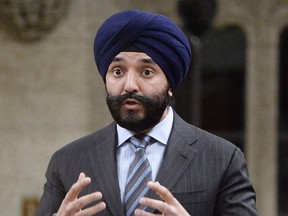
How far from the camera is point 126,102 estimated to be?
416cm

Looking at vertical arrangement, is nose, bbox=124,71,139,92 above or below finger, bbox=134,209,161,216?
above

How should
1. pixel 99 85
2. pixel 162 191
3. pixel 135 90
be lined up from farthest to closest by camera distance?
1. pixel 99 85
2. pixel 135 90
3. pixel 162 191

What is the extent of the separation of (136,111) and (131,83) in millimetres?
96

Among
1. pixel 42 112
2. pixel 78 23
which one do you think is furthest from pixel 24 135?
pixel 78 23

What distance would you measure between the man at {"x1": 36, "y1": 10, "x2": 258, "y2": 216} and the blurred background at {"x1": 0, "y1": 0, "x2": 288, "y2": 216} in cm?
537

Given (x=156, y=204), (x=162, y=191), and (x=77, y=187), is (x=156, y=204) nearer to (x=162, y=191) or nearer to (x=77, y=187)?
(x=162, y=191)

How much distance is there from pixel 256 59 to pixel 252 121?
52cm

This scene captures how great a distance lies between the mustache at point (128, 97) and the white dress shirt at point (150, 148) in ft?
0.49

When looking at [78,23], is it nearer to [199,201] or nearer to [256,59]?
[256,59]

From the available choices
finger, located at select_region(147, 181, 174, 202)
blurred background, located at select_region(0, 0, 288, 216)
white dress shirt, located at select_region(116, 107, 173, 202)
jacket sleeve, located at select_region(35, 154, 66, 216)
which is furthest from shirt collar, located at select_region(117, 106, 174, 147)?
blurred background, located at select_region(0, 0, 288, 216)

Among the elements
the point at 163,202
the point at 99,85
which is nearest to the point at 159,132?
the point at 163,202

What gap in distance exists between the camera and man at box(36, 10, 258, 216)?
4.20 m

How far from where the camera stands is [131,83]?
4.15 metres

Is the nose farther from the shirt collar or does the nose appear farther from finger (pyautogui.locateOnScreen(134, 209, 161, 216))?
finger (pyautogui.locateOnScreen(134, 209, 161, 216))
